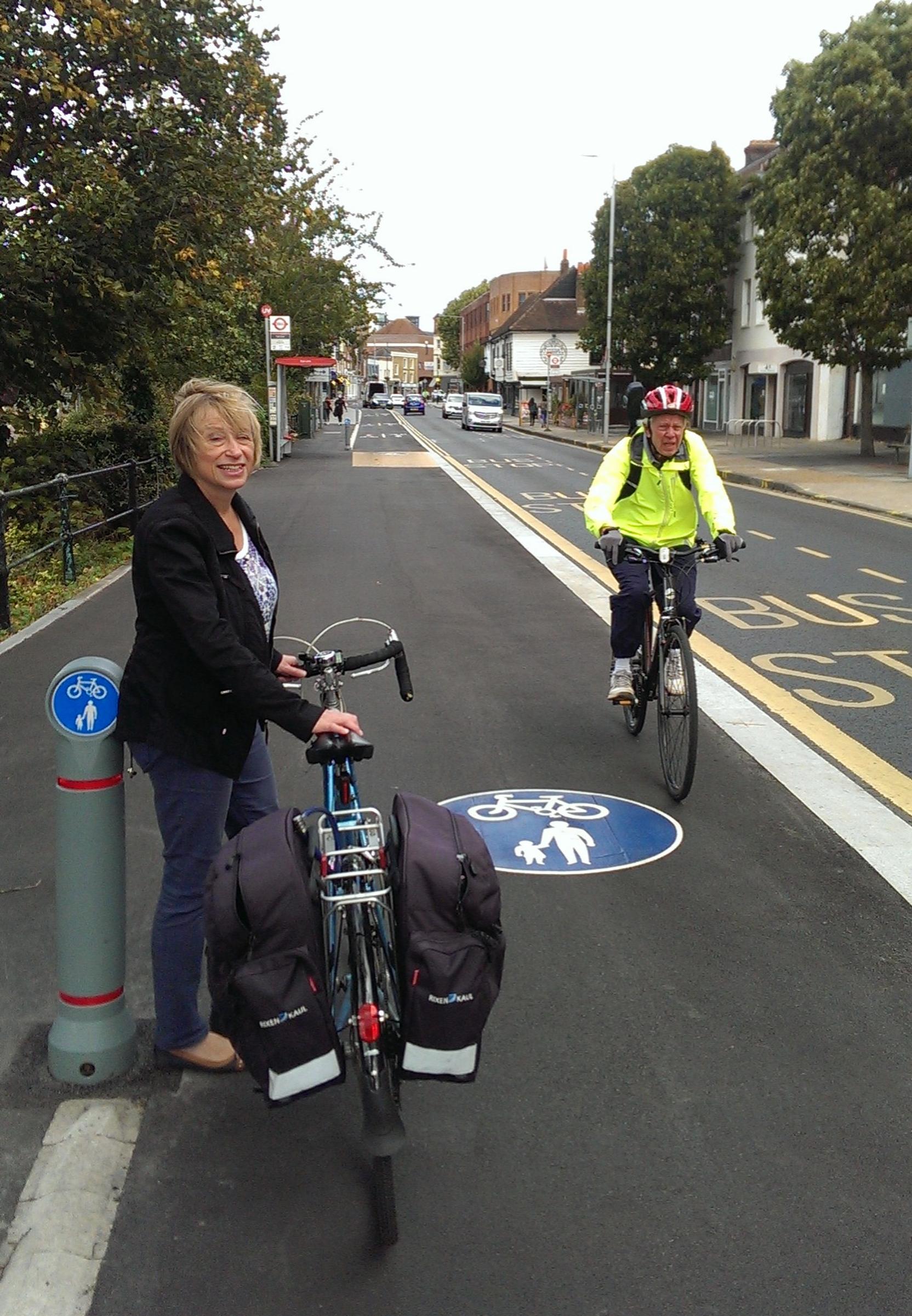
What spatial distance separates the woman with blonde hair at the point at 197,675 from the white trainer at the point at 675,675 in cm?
281

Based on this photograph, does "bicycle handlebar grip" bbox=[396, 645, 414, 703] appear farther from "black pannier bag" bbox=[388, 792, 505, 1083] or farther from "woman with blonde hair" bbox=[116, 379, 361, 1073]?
"black pannier bag" bbox=[388, 792, 505, 1083]

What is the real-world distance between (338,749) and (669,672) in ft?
10.9

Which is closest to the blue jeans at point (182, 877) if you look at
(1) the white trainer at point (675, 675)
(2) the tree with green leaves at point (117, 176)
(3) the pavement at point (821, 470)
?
(1) the white trainer at point (675, 675)

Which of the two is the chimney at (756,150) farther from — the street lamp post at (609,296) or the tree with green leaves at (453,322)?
the tree with green leaves at (453,322)

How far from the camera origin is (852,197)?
2938cm

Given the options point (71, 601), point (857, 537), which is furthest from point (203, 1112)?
point (857, 537)

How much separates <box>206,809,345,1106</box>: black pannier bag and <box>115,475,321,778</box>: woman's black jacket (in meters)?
0.45

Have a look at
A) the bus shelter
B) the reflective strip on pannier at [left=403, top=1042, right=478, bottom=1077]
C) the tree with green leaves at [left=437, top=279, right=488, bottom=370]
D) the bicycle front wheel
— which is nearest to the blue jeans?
the reflective strip on pannier at [left=403, top=1042, right=478, bottom=1077]

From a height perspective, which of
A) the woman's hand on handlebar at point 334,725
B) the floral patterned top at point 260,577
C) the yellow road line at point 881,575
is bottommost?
the yellow road line at point 881,575

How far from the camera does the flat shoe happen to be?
3.42 meters

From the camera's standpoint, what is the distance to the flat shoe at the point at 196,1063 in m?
3.42

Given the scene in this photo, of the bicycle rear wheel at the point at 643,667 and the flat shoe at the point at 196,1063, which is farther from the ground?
the bicycle rear wheel at the point at 643,667

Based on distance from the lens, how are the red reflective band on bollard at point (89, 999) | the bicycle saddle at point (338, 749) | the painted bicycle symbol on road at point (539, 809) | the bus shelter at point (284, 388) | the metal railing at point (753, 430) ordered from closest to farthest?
the bicycle saddle at point (338, 749) < the red reflective band on bollard at point (89, 999) < the painted bicycle symbol on road at point (539, 809) < the bus shelter at point (284, 388) < the metal railing at point (753, 430)

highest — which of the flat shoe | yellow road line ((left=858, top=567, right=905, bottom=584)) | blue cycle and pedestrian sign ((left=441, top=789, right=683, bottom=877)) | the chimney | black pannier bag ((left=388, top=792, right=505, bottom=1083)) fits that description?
the chimney
